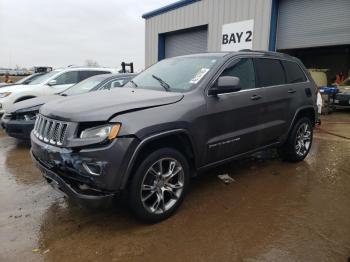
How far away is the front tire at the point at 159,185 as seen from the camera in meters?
3.18

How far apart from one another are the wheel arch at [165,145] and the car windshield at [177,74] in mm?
596

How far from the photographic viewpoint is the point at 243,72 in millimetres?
4426

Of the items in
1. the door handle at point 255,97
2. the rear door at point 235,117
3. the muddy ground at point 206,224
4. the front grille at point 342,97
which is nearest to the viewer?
the muddy ground at point 206,224

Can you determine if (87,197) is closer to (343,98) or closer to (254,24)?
(254,24)

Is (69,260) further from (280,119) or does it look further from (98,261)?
(280,119)

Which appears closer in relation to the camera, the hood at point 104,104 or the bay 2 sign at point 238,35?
the hood at point 104,104

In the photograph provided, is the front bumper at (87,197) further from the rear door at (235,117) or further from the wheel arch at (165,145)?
the rear door at (235,117)

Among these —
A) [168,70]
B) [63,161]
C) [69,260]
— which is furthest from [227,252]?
[168,70]

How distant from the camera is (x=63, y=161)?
3.08 m

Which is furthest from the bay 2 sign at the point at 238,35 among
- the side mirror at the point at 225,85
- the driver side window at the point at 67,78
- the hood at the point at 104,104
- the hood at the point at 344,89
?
the hood at the point at 104,104

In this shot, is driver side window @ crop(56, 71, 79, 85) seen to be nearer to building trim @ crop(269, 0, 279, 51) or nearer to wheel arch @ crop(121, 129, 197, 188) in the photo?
wheel arch @ crop(121, 129, 197, 188)

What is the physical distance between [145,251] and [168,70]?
2437 millimetres

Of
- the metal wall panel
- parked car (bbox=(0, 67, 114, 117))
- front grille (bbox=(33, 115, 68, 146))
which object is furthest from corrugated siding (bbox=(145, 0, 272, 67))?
front grille (bbox=(33, 115, 68, 146))

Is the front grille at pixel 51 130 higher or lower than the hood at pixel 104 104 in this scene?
lower
